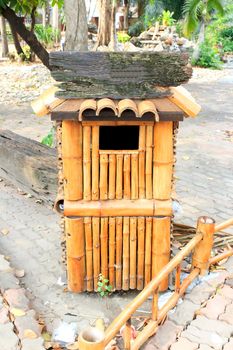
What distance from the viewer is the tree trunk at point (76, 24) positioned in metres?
4.95

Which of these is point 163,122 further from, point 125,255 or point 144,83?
point 125,255

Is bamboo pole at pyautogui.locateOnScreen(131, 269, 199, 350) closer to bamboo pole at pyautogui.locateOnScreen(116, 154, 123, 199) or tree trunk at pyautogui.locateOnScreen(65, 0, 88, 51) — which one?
bamboo pole at pyautogui.locateOnScreen(116, 154, 123, 199)

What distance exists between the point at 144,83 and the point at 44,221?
2.64m

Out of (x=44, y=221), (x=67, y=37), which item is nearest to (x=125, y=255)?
(x=44, y=221)

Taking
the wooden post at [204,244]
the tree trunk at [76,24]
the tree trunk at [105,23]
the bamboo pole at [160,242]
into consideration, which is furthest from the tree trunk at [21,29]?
the wooden post at [204,244]

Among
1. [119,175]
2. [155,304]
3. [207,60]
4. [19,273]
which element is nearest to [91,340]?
[155,304]

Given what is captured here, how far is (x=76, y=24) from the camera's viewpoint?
506cm

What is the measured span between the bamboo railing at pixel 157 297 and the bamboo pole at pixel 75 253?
69 centimetres

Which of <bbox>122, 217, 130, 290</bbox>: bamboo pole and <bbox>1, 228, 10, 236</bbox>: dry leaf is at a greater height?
<bbox>122, 217, 130, 290</bbox>: bamboo pole

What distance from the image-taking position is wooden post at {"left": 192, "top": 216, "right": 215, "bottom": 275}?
346 cm

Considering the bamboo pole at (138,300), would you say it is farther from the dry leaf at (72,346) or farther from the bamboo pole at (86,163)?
the bamboo pole at (86,163)

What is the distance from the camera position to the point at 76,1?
4902mm

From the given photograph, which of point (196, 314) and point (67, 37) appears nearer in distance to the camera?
point (196, 314)

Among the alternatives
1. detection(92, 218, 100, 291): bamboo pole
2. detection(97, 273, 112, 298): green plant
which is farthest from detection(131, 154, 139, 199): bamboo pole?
detection(97, 273, 112, 298): green plant
